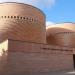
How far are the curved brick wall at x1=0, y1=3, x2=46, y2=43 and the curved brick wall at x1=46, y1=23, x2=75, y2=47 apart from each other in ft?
23.4

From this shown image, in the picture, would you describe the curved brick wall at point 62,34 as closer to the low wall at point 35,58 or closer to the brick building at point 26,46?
the brick building at point 26,46

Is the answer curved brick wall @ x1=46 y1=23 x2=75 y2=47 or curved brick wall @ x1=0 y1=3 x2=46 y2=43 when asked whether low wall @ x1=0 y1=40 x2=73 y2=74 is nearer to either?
curved brick wall @ x1=0 y1=3 x2=46 y2=43

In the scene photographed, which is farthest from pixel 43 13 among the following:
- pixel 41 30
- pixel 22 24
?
pixel 22 24

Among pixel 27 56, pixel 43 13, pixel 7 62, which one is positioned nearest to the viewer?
pixel 7 62

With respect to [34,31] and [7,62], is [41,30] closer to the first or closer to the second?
[34,31]

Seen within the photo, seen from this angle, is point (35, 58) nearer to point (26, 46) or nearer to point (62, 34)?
point (26, 46)

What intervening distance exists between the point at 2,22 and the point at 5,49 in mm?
5174

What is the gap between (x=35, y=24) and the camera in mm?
20625

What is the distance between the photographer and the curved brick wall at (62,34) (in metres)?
26.9

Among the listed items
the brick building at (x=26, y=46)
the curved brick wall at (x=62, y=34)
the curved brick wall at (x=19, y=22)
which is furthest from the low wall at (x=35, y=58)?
the curved brick wall at (x=62, y=34)

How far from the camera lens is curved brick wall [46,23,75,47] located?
26859 mm

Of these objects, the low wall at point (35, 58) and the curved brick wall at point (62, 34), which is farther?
the curved brick wall at point (62, 34)

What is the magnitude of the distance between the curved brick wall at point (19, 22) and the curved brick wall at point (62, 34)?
23.4 ft

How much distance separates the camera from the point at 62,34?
89.6ft
